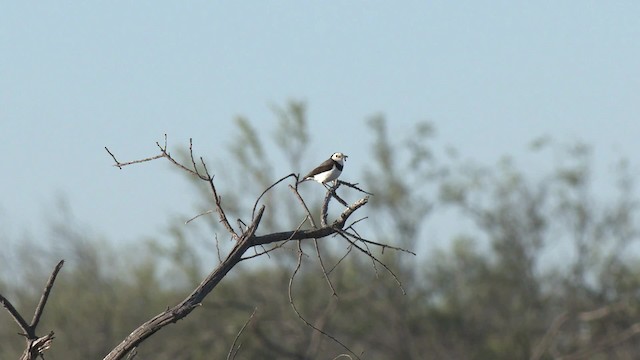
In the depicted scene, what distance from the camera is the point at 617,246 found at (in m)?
38.5

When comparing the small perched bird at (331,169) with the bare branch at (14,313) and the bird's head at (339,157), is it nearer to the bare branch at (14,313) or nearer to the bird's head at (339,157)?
the bird's head at (339,157)

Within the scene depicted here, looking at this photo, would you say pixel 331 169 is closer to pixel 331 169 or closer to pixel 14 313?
pixel 331 169

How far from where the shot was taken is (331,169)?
1047 cm

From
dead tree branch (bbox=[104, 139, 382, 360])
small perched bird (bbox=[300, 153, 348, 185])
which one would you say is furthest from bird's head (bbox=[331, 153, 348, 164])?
dead tree branch (bbox=[104, 139, 382, 360])

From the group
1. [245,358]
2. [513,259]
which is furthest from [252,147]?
[513,259]

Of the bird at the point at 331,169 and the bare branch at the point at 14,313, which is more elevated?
the bird at the point at 331,169

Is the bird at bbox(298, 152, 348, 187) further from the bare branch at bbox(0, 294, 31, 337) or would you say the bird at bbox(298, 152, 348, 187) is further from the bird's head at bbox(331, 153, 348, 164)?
the bare branch at bbox(0, 294, 31, 337)

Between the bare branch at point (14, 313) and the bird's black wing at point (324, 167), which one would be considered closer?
the bare branch at point (14, 313)

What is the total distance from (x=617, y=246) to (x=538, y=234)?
2.55 metres

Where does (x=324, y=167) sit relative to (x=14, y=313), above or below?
above

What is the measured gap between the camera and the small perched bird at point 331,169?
10.4 meters

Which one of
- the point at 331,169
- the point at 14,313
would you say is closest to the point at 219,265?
the point at 14,313

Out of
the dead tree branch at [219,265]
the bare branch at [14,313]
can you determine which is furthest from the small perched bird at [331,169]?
the bare branch at [14,313]

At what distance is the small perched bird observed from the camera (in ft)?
34.2
